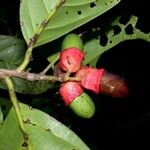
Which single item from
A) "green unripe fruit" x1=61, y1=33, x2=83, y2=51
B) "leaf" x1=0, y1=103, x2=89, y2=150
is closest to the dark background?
"green unripe fruit" x1=61, y1=33, x2=83, y2=51

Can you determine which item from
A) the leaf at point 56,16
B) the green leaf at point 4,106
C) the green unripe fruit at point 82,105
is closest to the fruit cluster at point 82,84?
the green unripe fruit at point 82,105

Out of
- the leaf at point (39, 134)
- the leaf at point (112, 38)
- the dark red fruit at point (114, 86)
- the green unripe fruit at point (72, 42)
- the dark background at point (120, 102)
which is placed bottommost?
the dark background at point (120, 102)

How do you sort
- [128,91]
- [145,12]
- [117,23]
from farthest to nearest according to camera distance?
1. [145,12]
2. [117,23]
3. [128,91]

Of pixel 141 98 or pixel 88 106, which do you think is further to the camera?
pixel 141 98

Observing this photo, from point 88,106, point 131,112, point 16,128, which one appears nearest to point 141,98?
point 131,112

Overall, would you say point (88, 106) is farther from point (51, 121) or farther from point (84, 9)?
point (84, 9)

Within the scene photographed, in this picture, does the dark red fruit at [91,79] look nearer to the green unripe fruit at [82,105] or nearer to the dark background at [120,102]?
the green unripe fruit at [82,105]
